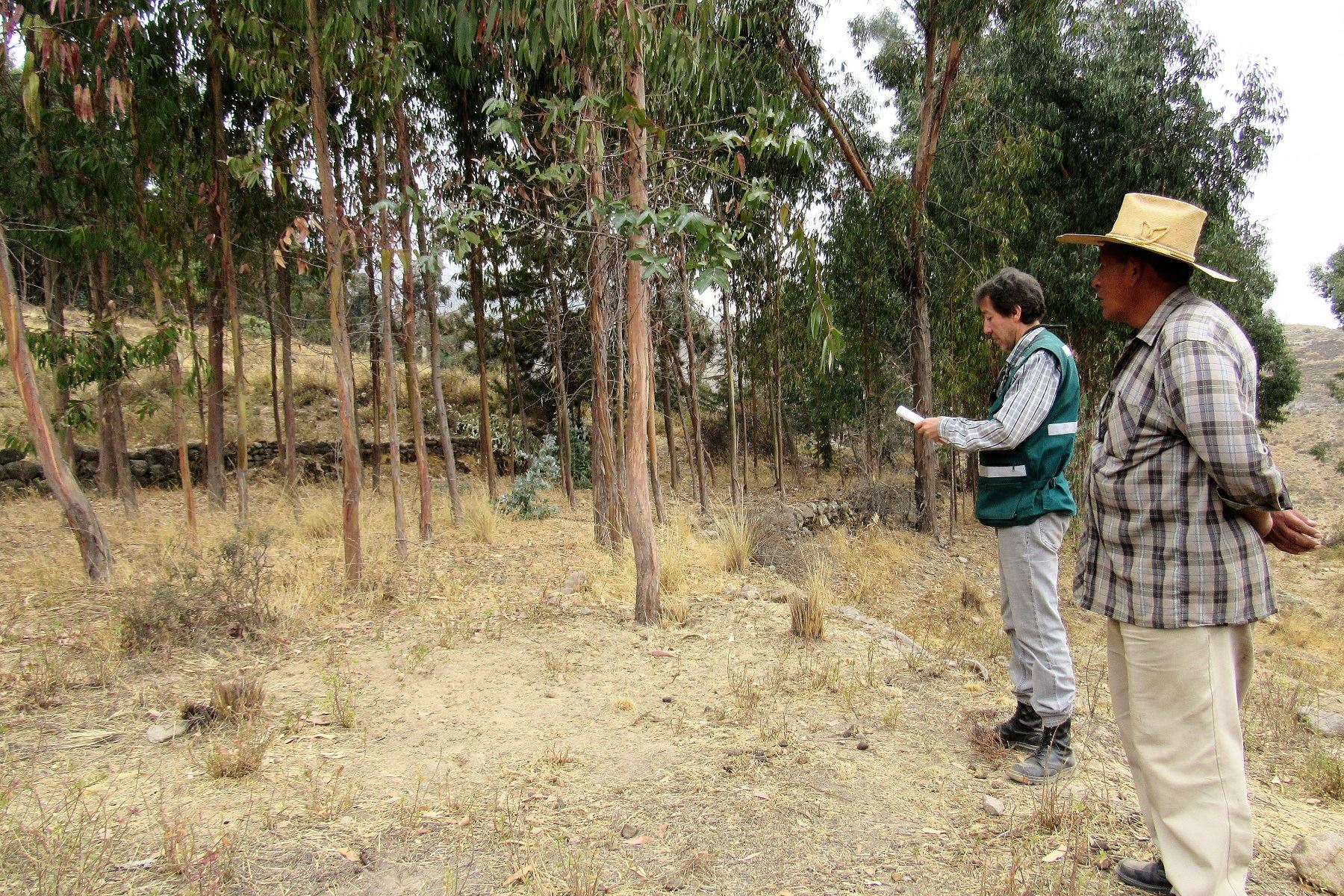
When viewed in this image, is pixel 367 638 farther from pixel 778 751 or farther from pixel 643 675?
pixel 778 751

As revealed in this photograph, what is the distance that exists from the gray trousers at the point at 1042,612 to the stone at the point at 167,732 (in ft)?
12.5

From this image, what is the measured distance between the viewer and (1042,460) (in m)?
3.26

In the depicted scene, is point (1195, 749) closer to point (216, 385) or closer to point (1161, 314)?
point (1161, 314)

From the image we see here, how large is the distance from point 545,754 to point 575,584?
3.70 metres

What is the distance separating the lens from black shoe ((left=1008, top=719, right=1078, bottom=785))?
10.8 feet

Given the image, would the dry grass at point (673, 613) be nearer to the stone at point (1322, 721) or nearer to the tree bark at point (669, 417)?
the stone at point (1322, 721)

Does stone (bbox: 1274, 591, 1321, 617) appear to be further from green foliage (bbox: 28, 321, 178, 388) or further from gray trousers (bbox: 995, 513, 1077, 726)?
green foliage (bbox: 28, 321, 178, 388)

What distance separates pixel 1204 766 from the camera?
2.19m

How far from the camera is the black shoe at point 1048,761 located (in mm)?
3305

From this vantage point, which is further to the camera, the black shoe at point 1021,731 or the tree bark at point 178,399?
the tree bark at point 178,399

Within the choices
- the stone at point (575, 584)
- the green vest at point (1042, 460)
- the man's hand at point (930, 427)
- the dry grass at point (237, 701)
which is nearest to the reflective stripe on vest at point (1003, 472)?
the green vest at point (1042, 460)

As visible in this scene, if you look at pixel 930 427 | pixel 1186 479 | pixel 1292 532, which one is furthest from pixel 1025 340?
pixel 1292 532

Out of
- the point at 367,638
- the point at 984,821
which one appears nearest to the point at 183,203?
the point at 367,638

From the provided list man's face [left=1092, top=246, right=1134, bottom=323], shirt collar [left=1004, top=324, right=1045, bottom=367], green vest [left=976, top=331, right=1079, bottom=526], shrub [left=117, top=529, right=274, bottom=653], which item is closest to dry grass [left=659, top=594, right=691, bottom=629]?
Result: shrub [left=117, top=529, right=274, bottom=653]
